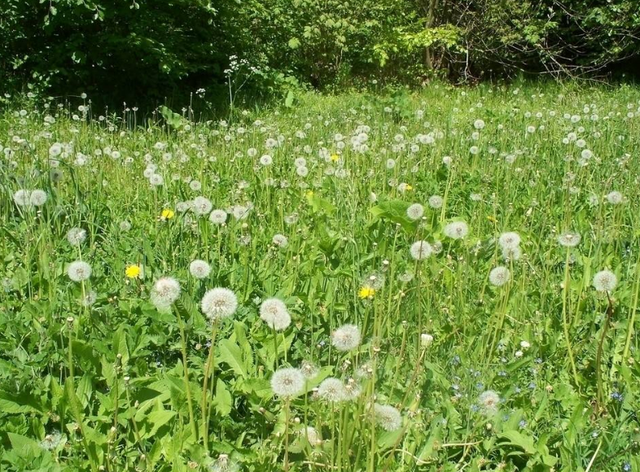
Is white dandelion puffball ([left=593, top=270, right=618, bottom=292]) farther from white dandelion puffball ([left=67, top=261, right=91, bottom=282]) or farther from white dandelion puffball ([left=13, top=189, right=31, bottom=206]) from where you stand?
white dandelion puffball ([left=13, top=189, right=31, bottom=206])

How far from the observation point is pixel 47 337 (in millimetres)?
1922

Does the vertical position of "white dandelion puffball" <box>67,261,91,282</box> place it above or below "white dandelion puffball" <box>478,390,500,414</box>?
above

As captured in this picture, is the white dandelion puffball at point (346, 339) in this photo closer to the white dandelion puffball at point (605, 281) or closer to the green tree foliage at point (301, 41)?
the white dandelion puffball at point (605, 281)

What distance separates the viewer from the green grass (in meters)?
1.56

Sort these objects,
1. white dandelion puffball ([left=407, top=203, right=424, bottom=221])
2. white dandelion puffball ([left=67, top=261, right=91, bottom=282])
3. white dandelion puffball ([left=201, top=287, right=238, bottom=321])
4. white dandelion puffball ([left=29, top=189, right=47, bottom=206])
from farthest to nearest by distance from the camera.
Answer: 1. white dandelion puffball ([left=29, top=189, right=47, bottom=206])
2. white dandelion puffball ([left=407, top=203, right=424, bottom=221])
3. white dandelion puffball ([left=67, top=261, right=91, bottom=282])
4. white dandelion puffball ([left=201, top=287, right=238, bottom=321])

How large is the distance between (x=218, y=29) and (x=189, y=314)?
678 centimetres

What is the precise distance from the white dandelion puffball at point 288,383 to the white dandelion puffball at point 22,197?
1.69 m

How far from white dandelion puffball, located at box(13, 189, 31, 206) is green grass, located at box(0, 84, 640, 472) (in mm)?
117

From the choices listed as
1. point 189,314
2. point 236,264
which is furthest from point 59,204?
point 189,314

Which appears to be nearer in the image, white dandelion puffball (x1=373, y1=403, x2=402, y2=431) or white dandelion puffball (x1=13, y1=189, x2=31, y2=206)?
white dandelion puffball (x1=373, y1=403, x2=402, y2=431)

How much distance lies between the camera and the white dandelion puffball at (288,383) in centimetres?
132

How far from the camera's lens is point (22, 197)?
2.63m

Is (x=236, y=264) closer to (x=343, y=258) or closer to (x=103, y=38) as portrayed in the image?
(x=343, y=258)

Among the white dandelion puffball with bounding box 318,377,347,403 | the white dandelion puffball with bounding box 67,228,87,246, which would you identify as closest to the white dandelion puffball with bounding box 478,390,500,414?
the white dandelion puffball with bounding box 318,377,347,403
